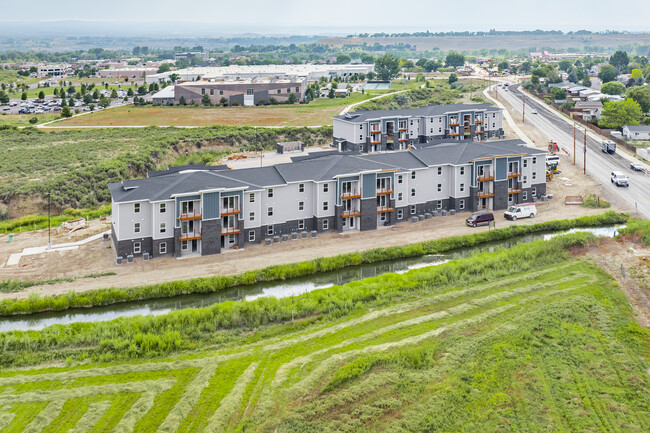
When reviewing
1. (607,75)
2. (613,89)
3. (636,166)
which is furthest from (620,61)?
(636,166)

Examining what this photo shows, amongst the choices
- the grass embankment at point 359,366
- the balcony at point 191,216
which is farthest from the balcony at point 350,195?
the grass embankment at point 359,366

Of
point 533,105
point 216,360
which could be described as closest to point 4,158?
point 216,360

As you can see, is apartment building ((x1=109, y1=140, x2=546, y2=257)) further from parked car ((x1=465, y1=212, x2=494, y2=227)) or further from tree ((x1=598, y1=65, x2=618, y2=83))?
tree ((x1=598, y1=65, x2=618, y2=83))

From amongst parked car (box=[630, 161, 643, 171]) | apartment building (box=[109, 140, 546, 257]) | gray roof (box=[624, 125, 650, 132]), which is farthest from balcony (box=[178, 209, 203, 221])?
gray roof (box=[624, 125, 650, 132])

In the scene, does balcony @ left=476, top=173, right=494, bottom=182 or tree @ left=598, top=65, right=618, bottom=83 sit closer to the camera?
balcony @ left=476, top=173, right=494, bottom=182

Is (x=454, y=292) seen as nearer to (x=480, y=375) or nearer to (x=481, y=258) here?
(x=481, y=258)

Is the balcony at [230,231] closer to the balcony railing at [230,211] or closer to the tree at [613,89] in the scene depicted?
the balcony railing at [230,211]
